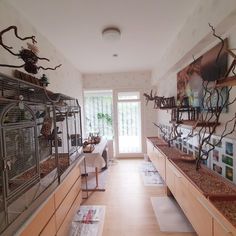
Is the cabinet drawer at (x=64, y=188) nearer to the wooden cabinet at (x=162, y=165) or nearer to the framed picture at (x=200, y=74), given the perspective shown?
the wooden cabinet at (x=162, y=165)

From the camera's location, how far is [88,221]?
2.25 meters

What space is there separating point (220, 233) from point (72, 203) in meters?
1.59

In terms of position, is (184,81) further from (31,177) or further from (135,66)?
(31,177)

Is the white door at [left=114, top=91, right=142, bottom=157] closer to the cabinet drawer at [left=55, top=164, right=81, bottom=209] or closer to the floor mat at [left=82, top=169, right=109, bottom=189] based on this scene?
the floor mat at [left=82, top=169, right=109, bottom=189]

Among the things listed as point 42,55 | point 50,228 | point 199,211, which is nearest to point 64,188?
point 50,228

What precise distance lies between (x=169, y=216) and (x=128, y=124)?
3.15 metres

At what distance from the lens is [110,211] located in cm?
249

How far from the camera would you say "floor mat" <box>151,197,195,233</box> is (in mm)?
2080

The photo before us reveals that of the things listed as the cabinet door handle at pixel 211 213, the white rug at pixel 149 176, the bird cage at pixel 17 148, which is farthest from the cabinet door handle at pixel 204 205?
the white rug at pixel 149 176

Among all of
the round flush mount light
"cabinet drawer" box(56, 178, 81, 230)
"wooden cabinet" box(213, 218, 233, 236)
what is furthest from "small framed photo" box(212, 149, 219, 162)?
the round flush mount light

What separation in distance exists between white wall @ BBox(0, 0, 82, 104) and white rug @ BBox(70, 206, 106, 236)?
6.15ft

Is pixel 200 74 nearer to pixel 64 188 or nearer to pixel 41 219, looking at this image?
pixel 64 188

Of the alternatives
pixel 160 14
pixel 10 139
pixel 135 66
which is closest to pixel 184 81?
pixel 160 14

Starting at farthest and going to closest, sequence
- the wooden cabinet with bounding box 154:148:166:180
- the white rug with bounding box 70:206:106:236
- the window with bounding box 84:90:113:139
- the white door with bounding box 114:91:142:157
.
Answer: the window with bounding box 84:90:113:139
the white door with bounding box 114:91:142:157
the wooden cabinet with bounding box 154:148:166:180
the white rug with bounding box 70:206:106:236
